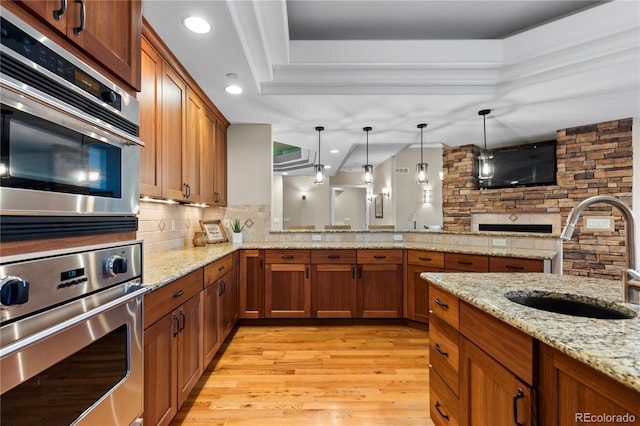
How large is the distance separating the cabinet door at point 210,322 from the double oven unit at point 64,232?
956mm

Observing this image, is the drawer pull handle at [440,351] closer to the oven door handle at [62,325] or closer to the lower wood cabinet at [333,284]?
the oven door handle at [62,325]

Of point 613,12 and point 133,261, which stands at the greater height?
point 613,12

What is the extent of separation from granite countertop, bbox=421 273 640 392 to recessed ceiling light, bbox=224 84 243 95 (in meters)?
2.36

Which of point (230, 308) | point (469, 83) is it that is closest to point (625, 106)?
point (469, 83)

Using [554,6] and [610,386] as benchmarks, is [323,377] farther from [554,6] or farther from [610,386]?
[554,6]

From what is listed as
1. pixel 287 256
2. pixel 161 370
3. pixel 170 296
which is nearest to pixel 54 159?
pixel 170 296

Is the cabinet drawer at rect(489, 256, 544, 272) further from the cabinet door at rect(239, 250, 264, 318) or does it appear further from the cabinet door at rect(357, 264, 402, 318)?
the cabinet door at rect(239, 250, 264, 318)

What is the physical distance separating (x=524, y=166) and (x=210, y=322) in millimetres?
5026

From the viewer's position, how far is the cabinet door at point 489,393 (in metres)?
0.90

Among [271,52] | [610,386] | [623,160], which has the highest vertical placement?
[271,52]

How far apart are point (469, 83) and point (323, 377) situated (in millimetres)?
2927

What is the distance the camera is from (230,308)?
2.78 meters

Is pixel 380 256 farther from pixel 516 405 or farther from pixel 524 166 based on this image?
pixel 524 166

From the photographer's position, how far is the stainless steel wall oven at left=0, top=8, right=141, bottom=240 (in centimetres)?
66
